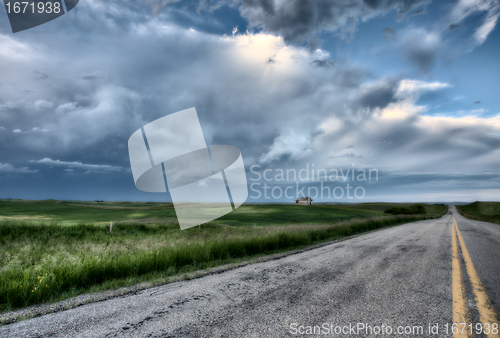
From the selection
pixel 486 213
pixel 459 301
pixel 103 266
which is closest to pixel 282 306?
pixel 459 301

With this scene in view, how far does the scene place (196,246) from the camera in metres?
7.51

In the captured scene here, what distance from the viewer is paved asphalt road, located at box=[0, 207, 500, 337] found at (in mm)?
2715

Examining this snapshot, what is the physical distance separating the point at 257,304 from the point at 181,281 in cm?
226

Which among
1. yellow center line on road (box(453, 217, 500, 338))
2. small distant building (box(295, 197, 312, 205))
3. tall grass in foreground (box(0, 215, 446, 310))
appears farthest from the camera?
small distant building (box(295, 197, 312, 205))

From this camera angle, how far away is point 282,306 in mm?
3309

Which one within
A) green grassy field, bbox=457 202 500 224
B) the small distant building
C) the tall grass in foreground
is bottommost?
green grassy field, bbox=457 202 500 224

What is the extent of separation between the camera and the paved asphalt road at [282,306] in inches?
107

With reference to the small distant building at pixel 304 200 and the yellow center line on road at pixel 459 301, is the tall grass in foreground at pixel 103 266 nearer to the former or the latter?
the yellow center line on road at pixel 459 301

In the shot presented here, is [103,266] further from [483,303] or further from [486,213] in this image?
[486,213]

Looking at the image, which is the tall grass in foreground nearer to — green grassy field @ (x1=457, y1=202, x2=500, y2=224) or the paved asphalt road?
the paved asphalt road

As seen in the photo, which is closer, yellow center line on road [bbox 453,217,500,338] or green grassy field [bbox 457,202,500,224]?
yellow center line on road [bbox 453,217,500,338]

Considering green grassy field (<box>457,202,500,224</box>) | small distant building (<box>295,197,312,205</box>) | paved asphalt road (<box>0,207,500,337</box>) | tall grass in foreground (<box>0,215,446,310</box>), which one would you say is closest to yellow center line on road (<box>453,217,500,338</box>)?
paved asphalt road (<box>0,207,500,337</box>)

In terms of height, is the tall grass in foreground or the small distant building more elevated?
the tall grass in foreground

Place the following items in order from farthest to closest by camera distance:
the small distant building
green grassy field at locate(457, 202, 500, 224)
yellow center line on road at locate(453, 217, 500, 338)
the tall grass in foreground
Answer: the small distant building, green grassy field at locate(457, 202, 500, 224), the tall grass in foreground, yellow center line on road at locate(453, 217, 500, 338)
